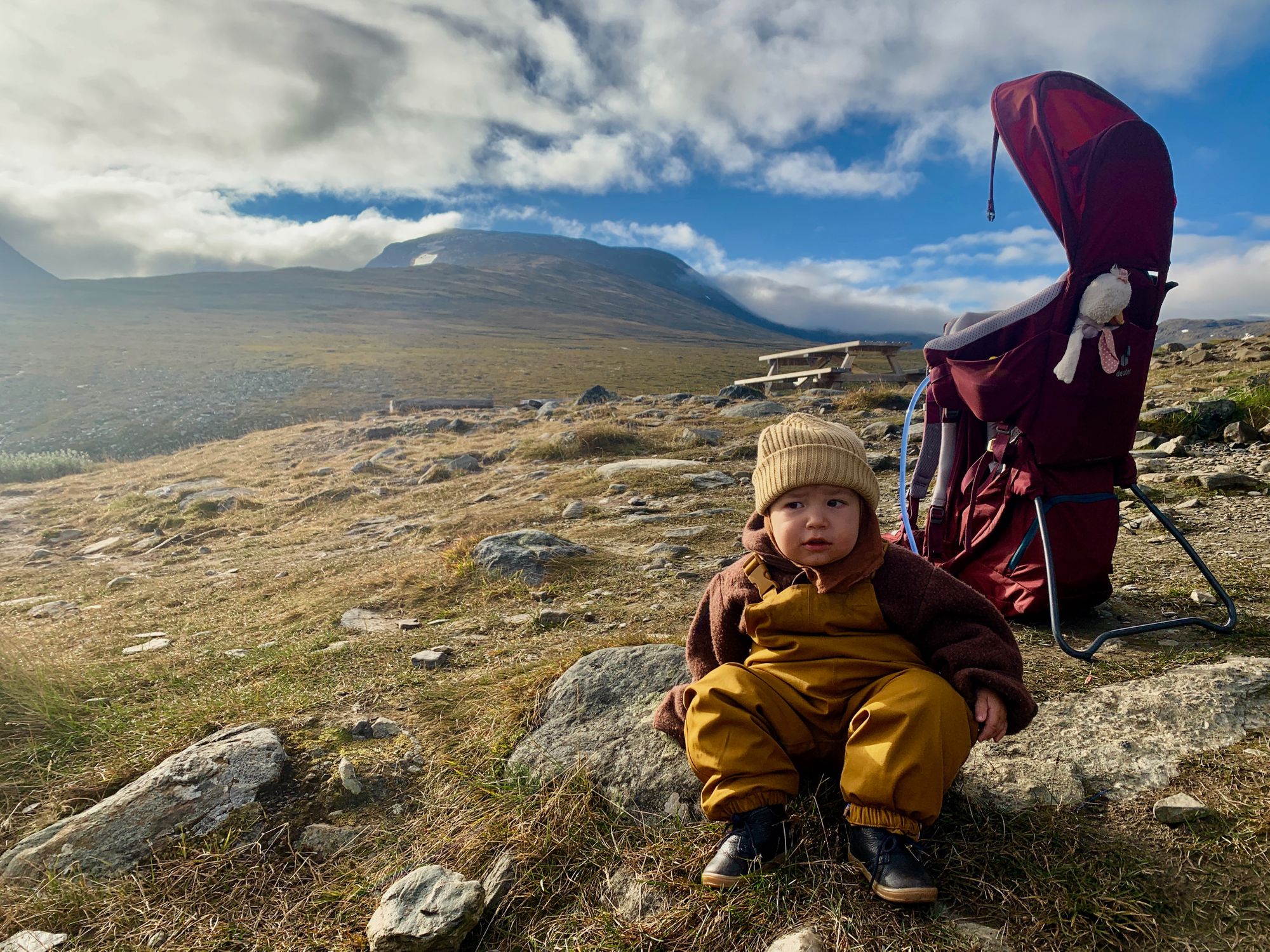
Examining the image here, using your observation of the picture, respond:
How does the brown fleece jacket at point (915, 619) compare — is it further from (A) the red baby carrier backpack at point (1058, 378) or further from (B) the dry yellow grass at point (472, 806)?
(A) the red baby carrier backpack at point (1058, 378)

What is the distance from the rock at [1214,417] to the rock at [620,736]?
786 centimetres

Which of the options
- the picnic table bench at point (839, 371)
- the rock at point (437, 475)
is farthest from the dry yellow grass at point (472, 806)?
the picnic table bench at point (839, 371)

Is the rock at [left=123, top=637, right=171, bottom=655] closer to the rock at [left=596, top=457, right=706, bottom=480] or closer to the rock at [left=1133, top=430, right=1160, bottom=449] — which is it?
the rock at [left=596, top=457, right=706, bottom=480]

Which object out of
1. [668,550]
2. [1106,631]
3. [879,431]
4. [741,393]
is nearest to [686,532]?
[668,550]

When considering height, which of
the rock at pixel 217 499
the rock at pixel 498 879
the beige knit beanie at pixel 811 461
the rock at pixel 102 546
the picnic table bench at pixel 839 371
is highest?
the picnic table bench at pixel 839 371

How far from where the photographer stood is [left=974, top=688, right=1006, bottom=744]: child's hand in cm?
226

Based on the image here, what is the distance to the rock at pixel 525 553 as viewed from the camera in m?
5.89

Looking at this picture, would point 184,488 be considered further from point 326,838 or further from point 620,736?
point 620,736

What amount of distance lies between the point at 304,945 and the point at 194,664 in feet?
10.4

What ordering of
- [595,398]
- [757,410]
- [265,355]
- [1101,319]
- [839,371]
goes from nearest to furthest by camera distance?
[1101,319], [757,410], [839,371], [595,398], [265,355]

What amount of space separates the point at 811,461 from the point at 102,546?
11688 millimetres

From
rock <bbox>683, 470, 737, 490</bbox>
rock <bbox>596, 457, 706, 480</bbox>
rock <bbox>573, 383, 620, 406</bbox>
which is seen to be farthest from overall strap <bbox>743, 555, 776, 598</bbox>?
rock <bbox>573, 383, 620, 406</bbox>

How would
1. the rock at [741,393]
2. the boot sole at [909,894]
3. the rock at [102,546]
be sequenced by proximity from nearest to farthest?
the boot sole at [909,894] < the rock at [102,546] < the rock at [741,393]

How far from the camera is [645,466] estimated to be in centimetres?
1013
